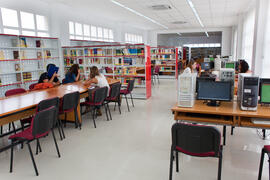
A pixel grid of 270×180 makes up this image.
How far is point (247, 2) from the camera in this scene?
315 inches

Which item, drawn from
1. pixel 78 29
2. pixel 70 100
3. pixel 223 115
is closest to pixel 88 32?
pixel 78 29

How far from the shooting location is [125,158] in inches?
121

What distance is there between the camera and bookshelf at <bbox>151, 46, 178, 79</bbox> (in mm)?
11578

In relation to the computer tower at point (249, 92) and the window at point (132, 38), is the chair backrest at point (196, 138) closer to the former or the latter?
the computer tower at point (249, 92)

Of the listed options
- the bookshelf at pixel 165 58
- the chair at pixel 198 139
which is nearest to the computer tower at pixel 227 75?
the chair at pixel 198 139

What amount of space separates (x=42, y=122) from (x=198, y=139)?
1947 millimetres

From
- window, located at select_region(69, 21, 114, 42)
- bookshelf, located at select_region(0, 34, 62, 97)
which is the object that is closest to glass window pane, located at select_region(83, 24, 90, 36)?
window, located at select_region(69, 21, 114, 42)

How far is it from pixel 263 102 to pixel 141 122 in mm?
2494

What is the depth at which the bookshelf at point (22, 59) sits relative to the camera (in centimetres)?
633

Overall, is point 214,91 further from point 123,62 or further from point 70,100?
point 123,62

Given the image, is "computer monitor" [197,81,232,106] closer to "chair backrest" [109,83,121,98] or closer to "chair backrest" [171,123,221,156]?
"chair backrest" [171,123,221,156]

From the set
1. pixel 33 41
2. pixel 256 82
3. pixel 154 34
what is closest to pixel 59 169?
pixel 256 82

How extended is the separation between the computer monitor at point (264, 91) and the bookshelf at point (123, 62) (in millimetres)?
4250

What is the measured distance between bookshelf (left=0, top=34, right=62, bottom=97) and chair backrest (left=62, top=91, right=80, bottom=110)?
339 centimetres
